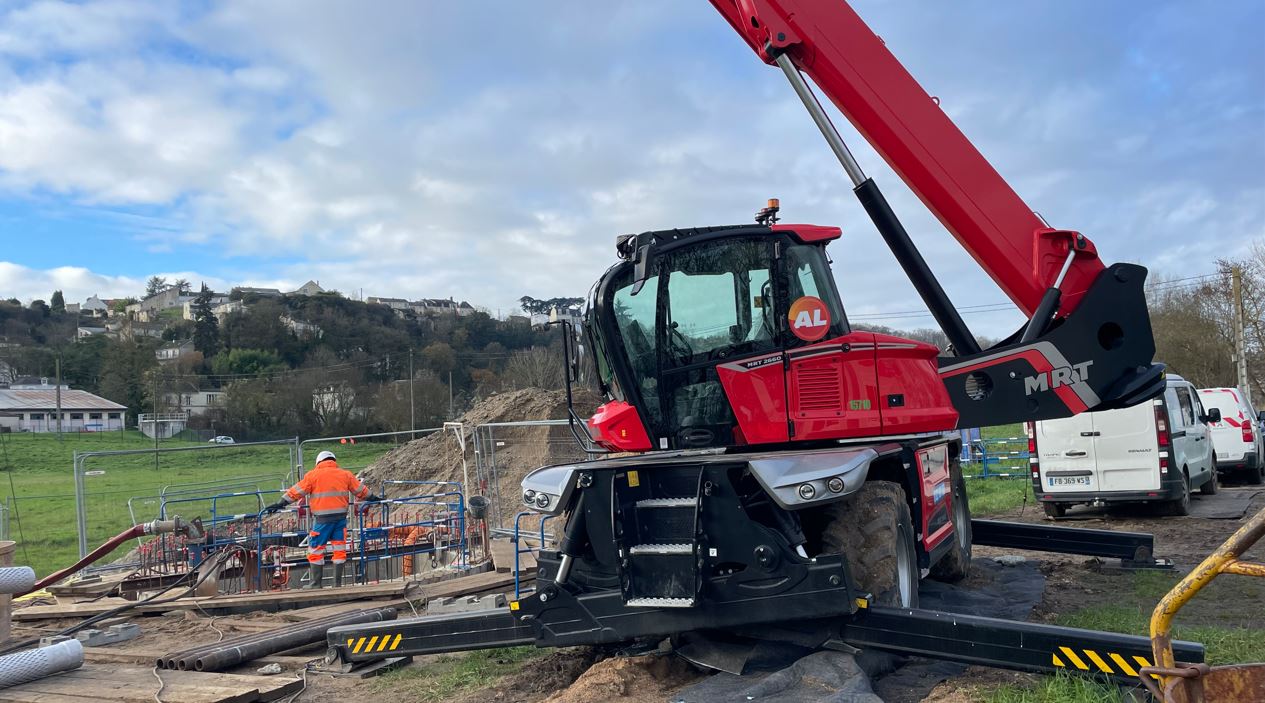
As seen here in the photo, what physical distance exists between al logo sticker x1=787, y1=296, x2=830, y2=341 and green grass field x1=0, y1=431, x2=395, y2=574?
11440 mm

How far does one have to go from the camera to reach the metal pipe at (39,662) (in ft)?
22.1

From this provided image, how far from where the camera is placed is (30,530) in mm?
22875

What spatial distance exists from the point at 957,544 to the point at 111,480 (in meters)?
26.4

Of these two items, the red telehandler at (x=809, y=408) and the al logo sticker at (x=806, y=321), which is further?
the al logo sticker at (x=806, y=321)

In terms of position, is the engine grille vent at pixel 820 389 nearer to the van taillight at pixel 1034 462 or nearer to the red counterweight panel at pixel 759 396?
the red counterweight panel at pixel 759 396

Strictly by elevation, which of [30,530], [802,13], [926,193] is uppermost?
[802,13]

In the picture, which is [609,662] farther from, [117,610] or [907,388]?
[117,610]

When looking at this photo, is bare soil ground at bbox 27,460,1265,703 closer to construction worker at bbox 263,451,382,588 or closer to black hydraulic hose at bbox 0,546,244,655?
black hydraulic hose at bbox 0,546,244,655

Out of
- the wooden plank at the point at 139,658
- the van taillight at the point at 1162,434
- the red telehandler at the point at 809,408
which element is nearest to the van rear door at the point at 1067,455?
the van taillight at the point at 1162,434

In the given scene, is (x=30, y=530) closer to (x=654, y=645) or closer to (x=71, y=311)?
(x=654, y=645)

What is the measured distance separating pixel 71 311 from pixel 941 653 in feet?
334

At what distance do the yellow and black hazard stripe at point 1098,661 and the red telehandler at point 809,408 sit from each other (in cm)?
1

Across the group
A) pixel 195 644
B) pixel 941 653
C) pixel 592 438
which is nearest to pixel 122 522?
pixel 195 644

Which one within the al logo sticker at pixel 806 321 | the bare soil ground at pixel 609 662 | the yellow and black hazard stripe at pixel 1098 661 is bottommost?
the bare soil ground at pixel 609 662
